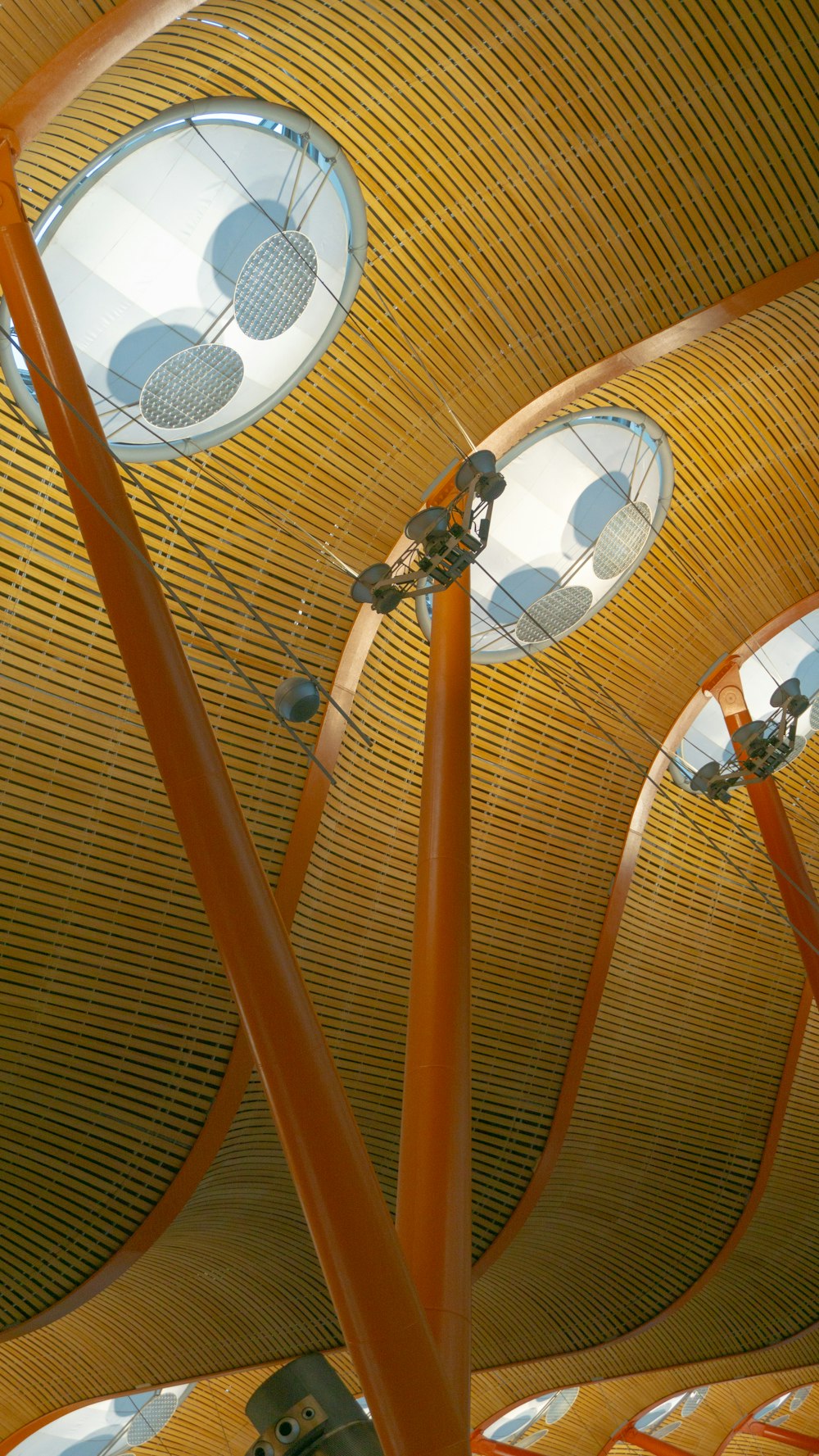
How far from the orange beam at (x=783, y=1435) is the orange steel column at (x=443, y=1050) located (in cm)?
1992

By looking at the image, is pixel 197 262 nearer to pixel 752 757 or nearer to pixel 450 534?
pixel 450 534

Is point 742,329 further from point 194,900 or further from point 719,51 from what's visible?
point 194,900

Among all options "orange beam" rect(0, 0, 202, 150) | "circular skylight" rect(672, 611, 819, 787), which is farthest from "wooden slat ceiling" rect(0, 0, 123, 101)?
"circular skylight" rect(672, 611, 819, 787)

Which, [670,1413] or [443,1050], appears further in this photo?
[670,1413]

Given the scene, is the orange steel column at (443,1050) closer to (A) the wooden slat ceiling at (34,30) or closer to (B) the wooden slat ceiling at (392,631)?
(B) the wooden slat ceiling at (392,631)

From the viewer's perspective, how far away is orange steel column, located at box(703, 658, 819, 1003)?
41.1 ft

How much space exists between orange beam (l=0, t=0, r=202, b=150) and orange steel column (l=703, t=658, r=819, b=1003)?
337 inches

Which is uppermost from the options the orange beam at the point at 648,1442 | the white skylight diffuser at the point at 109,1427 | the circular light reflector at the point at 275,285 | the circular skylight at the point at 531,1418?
the circular light reflector at the point at 275,285

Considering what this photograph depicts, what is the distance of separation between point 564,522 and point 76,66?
604 cm

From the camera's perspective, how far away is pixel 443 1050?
22.2 ft

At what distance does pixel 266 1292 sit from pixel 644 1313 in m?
5.29

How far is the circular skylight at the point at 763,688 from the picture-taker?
14547mm

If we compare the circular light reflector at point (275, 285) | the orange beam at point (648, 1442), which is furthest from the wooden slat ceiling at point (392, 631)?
the orange beam at point (648, 1442)

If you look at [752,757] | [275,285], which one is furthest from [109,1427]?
[275,285]
